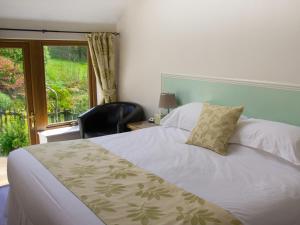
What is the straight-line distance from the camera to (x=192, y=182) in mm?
1821

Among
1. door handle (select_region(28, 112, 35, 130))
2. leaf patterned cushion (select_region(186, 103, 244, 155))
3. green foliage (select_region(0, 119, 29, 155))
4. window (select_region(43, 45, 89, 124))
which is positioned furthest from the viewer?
window (select_region(43, 45, 89, 124))

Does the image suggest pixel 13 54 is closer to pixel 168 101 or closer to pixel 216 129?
pixel 168 101

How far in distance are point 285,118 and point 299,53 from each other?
542mm

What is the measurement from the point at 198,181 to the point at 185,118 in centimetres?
121

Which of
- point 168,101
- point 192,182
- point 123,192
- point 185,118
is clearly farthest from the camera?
point 168,101

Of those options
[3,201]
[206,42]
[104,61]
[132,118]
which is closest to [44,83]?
[104,61]

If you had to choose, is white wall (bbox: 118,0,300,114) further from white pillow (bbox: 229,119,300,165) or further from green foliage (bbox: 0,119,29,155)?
green foliage (bbox: 0,119,29,155)

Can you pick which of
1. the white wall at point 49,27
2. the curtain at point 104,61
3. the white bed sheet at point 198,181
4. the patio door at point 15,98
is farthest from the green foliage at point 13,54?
the white bed sheet at point 198,181

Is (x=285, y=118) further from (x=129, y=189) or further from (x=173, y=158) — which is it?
(x=129, y=189)

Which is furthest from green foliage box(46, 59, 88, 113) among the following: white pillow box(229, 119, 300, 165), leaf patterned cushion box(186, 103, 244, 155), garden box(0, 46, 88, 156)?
white pillow box(229, 119, 300, 165)

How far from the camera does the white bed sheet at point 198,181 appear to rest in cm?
154

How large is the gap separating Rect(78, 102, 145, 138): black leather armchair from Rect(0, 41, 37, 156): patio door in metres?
0.78

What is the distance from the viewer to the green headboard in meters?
2.47

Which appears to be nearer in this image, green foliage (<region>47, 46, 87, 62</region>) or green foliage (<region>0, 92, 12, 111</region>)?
green foliage (<region>0, 92, 12, 111</region>)
